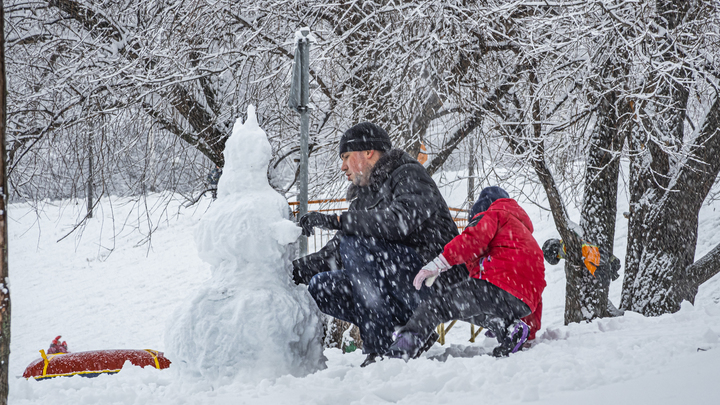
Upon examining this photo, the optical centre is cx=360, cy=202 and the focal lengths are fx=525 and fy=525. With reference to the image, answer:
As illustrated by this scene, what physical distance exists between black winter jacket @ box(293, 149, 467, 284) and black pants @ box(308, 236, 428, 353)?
0.23 ft

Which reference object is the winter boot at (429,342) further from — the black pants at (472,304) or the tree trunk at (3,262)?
the tree trunk at (3,262)

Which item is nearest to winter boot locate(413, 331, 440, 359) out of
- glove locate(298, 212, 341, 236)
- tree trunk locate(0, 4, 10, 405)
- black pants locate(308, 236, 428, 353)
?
black pants locate(308, 236, 428, 353)

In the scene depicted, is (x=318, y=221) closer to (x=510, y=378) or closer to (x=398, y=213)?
(x=398, y=213)

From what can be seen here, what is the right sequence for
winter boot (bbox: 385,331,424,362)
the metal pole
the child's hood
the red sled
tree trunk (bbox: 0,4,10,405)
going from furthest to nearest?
1. the red sled
2. the metal pole
3. the child's hood
4. winter boot (bbox: 385,331,424,362)
5. tree trunk (bbox: 0,4,10,405)

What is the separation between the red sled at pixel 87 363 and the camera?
→ 6656 mm


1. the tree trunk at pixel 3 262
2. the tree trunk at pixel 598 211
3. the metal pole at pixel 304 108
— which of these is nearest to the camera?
the tree trunk at pixel 3 262

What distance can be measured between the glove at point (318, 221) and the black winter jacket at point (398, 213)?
0.05 m

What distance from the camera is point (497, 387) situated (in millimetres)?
2322

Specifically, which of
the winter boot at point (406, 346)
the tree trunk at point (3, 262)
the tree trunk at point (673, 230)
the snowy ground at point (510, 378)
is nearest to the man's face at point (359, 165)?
the winter boot at point (406, 346)

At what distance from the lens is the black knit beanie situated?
3234 millimetres

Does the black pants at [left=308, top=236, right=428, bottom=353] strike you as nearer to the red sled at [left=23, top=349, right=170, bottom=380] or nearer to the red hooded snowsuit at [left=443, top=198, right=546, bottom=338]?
the red hooded snowsuit at [left=443, top=198, right=546, bottom=338]

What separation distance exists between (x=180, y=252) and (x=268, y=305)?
52.5ft

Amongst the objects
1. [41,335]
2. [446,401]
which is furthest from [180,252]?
[446,401]

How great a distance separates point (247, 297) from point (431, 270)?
98 cm
